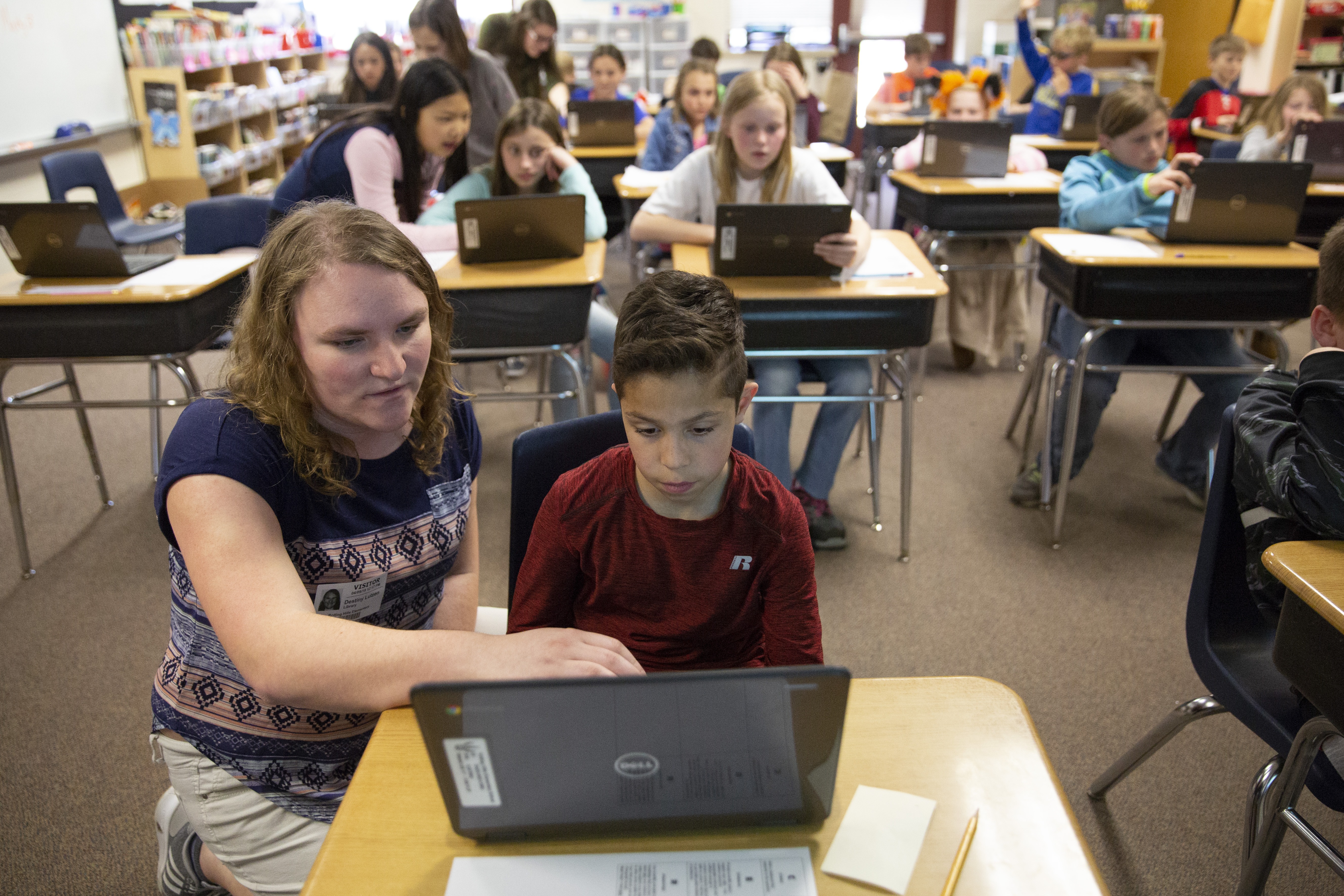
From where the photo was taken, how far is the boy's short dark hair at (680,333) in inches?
38.7

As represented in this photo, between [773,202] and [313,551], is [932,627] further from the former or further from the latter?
[313,551]

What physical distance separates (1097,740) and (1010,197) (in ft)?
6.67

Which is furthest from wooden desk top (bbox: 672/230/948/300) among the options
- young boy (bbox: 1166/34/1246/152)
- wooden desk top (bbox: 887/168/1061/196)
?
young boy (bbox: 1166/34/1246/152)

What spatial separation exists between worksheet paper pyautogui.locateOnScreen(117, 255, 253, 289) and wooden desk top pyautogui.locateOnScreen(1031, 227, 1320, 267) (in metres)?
2.08

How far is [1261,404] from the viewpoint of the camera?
1.29 metres

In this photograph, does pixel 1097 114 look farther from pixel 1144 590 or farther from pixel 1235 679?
pixel 1235 679

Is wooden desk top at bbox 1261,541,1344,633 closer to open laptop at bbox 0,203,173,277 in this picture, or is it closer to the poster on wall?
open laptop at bbox 0,203,173,277

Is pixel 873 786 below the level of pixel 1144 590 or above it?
above

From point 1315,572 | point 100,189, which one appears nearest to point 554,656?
point 1315,572

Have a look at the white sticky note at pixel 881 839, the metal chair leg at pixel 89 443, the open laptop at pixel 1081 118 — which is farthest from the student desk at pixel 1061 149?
the white sticky note at pixel 881 839

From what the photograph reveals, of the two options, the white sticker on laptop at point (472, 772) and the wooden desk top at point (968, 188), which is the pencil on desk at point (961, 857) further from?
the wooden desk top at point (968, 188)

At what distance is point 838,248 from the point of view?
212cm

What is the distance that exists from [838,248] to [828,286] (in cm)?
9

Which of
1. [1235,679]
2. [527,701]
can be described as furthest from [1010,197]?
[527,701]
